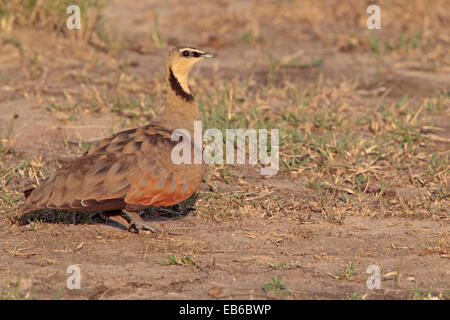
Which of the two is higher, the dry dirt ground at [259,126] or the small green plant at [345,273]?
the dry dirt ground at [259,126]

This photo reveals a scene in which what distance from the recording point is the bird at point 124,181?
5.02 m

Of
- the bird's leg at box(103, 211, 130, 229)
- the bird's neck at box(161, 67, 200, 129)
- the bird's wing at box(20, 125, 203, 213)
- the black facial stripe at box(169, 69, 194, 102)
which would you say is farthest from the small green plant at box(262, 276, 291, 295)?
the black facial stripe at box(169, 69, 194, 102)

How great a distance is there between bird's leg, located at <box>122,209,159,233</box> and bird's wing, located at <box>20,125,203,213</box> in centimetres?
24

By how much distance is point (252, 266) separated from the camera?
4.83 meters

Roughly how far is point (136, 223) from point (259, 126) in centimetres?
243

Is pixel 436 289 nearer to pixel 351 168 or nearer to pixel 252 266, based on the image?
pixel 252 266

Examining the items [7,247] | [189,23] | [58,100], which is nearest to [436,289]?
[7,247]

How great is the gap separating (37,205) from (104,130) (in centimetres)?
253

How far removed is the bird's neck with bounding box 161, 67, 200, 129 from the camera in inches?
228

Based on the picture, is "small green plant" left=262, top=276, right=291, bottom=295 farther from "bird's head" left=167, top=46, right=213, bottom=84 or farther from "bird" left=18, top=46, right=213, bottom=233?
"bird's head" left=167, top=46, right=213, bottom=84

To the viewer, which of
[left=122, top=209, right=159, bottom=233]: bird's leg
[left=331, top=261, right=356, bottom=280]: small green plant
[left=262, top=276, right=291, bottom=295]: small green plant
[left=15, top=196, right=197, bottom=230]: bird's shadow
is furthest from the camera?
[left=15, top=196, right=197, bottom=230]: bird's shadow

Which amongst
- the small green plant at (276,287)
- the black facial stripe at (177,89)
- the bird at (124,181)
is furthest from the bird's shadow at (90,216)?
the small green plant at (276,287)

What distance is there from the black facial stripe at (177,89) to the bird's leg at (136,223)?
108 cm

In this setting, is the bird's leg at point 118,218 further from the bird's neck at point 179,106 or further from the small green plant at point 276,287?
the small green plant at point 276,287
